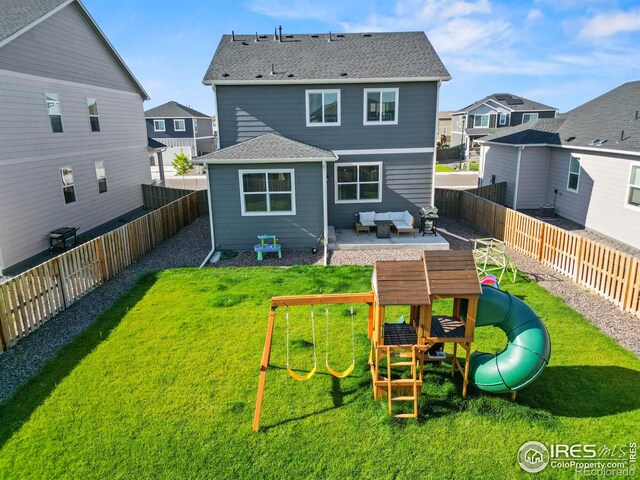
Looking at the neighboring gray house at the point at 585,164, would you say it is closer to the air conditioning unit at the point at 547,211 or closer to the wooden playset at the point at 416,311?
the air conditioning unit at the point at 547,211

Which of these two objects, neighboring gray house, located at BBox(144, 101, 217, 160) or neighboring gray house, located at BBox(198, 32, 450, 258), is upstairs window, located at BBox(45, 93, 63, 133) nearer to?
neighboring gray house, located at BBox(198, 32, 450, 258)

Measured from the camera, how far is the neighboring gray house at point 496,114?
46.4 metres

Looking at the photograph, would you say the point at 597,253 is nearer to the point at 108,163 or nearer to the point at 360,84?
the point at 360,84

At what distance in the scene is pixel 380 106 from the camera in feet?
53.1

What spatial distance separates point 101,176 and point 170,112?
30.3 meters

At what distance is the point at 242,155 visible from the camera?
14.2m

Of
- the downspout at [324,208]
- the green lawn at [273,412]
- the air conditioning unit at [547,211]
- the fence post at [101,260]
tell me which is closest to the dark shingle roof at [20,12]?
the fence post at [101,260]

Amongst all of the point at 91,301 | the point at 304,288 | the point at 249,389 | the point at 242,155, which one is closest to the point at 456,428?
the point at 249,389

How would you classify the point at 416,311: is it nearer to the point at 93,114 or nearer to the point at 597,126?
the point at 597,126

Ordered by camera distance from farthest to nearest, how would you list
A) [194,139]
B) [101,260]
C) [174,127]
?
1. [194,139]
2. [174,127]
3. [101,260]

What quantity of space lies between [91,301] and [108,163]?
35.9ft

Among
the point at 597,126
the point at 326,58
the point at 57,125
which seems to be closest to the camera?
the point at 57,125

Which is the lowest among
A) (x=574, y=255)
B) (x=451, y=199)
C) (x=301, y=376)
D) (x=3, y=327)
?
(x=301, y=376)

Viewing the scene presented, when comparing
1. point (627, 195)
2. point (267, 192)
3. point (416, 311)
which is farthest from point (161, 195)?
point (627, 195)
